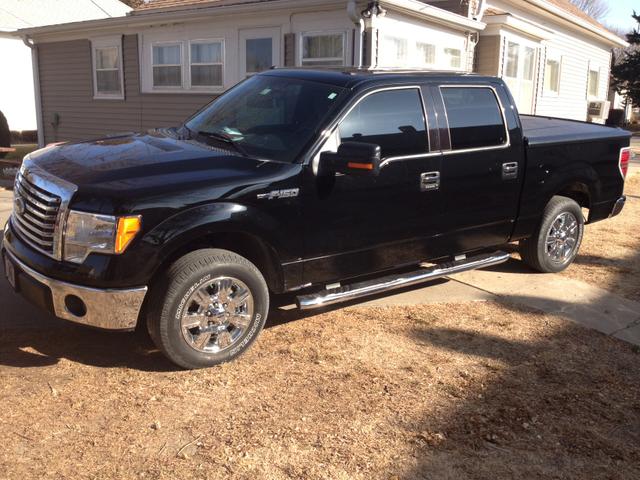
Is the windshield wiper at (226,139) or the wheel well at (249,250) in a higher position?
the windshield wiper at (226,139)

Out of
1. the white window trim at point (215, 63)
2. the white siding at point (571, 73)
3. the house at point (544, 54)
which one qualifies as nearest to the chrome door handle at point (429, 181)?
the white window trim at point (215, 63)

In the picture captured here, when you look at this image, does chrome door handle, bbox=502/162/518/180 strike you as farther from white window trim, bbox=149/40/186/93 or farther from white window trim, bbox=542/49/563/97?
white window trim, bbox=542/49/563/97

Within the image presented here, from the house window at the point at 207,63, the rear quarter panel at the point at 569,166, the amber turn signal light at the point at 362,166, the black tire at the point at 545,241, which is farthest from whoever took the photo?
the house window at the point at 207,63

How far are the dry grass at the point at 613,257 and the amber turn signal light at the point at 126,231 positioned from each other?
4528 mm

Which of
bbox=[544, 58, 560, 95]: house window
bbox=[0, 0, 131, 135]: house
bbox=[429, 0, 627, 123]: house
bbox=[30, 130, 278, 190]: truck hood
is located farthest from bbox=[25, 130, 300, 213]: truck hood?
bbox=[0, 0, 131, 135]: house

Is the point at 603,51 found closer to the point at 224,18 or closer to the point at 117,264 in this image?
the point at 224,18

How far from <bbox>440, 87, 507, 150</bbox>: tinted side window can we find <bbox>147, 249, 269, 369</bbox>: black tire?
6.82 ft

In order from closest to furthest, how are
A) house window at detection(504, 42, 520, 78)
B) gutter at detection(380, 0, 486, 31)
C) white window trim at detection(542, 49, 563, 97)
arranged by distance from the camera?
gutter at detection(380, 0, 486, 31)
house window at detection(504, 42, 520, 78)
white window trim at detection(542, 49, 563, 97)

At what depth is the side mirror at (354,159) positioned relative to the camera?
3947 millimetres

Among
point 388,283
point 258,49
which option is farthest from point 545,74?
point 388,283

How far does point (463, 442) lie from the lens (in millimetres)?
3232

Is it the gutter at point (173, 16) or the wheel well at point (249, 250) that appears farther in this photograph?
the gutter at point (173, 16)

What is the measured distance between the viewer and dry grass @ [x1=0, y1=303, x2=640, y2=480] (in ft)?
9.89

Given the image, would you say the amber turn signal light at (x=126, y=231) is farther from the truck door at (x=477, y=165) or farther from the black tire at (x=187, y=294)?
the truck door at (x=477, y=165)
